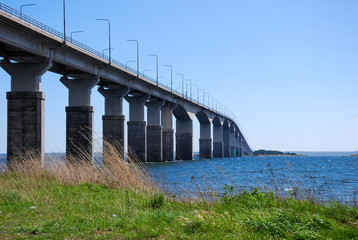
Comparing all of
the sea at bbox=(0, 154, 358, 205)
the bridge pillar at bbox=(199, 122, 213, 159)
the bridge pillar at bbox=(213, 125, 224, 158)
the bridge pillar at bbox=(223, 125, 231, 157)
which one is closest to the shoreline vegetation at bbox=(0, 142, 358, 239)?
the sea at bbox=(0, 154, 358, 205)

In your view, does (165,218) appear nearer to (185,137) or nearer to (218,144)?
(185,137)

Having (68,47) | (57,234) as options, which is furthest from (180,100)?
(57,234)

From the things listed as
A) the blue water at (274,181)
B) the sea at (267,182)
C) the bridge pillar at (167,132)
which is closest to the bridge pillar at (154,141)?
the bridge pillar at (167,132)

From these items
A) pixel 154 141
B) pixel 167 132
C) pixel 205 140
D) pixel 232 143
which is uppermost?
pixel 167 132

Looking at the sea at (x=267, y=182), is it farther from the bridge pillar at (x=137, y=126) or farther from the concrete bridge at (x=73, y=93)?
the bridge pillar at (x=137, y=126)

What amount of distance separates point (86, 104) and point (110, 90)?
37.3 feet

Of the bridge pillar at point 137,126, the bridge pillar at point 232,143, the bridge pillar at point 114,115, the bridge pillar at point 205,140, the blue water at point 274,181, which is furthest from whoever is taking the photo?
the bridge pillar at point 232,143

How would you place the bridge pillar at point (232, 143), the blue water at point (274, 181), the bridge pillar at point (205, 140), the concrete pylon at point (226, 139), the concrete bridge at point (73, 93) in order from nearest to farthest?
1. the blue water at point (274, 181)
2. the concrete bridge at point (73, 93)
3. the bridge pillar at point (205, 140)
4. the concrete pylon at point (226, 139)
5. the bridge pillar at point (232, 143)

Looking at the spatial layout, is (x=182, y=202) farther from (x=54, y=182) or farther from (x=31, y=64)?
(x=31, y=64)

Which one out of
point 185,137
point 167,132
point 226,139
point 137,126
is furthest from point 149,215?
point 226,139

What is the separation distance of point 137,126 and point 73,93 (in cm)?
1819

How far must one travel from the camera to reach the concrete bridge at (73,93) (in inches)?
1198

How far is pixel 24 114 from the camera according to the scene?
100ft

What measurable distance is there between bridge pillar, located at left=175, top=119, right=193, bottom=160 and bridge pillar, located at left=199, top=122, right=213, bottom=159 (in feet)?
53.9
